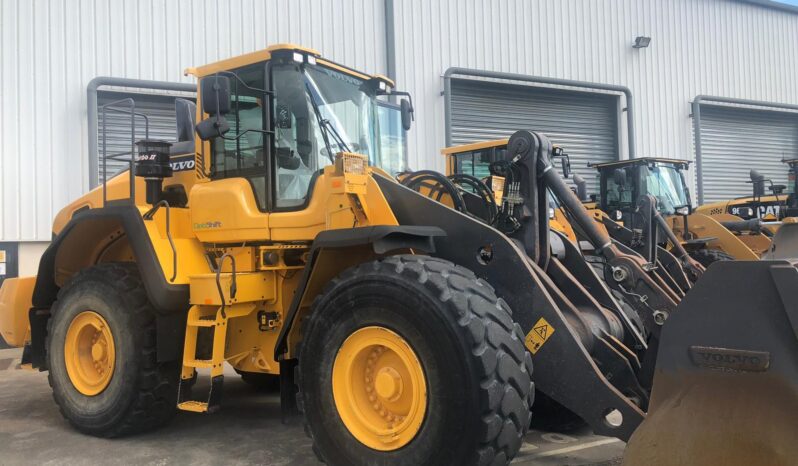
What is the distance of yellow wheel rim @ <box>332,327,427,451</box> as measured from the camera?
3.38m

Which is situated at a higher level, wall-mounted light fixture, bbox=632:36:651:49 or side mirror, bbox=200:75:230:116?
wall-mounted light fixture, bbox=632:36:651:49

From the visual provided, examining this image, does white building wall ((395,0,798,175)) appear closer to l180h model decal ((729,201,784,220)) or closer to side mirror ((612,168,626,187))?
side mirror ((612,168,626,187))

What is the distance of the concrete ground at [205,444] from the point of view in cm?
445

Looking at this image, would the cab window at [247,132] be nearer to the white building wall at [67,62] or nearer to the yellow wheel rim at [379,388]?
the yellow wheel rim at [379,388]

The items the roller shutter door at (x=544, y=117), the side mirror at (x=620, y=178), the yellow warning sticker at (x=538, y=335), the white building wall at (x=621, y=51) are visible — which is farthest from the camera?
the roller shutter door at (x=544, y=117)

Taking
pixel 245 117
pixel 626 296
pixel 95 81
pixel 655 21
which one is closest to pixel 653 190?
pixel 655 21

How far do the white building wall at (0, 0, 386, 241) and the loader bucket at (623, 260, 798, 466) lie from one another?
10271 mm

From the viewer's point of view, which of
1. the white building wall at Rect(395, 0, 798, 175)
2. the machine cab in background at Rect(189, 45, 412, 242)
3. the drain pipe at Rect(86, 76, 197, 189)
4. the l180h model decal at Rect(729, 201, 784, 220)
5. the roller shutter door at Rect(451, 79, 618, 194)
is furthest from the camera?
the roller shutter door at Rect(451, 79, 618, 194)

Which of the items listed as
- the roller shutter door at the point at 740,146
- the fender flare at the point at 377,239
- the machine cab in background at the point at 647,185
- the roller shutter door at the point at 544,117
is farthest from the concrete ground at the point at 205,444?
the roller shutter door at the point at 740,146

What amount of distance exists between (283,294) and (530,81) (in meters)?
11.1

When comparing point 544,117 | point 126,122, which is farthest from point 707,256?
point 126,122

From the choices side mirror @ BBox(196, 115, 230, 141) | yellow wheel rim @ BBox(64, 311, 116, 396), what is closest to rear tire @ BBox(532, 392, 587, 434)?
side mirror @ BBox(196, 115, 230, 141)

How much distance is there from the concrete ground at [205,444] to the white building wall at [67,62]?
5463 millimetres

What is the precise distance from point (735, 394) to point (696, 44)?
16.7m
